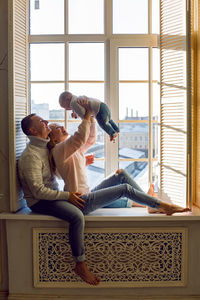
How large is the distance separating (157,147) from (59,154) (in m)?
A: 0.95

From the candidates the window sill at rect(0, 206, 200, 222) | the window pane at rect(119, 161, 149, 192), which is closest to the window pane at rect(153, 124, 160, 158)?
the window pane at rect(119, 161, 149, 192)

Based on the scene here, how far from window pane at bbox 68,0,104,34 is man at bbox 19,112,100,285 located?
0.90 metres

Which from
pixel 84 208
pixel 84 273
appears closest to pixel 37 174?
pixel 84 208

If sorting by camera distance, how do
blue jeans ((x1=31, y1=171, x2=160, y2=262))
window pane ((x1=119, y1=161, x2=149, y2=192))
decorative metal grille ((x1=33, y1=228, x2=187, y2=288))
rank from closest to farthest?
blue jeans ((x1=31, y1=171, x2=160, y2=262)) < decorative metal grille ((x1=33, y1=228, x2=187, y2=288)) < window pane ((x1=119, y1=161, x2=149, y2=192))

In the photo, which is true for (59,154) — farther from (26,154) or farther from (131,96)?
(131,96)

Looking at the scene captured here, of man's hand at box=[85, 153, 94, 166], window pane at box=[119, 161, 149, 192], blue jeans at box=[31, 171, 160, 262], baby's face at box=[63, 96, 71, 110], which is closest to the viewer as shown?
blue jeans at box=[31, 171, 160, 262]

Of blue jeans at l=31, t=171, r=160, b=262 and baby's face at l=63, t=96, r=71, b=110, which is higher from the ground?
baby's face at l=63, t=96, r=71, b=110

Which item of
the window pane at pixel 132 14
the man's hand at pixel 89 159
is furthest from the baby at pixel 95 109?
the window pane at pixel 132 14

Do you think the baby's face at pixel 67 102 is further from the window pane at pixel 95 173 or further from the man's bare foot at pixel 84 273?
the man's bare foot at pixel 84 273

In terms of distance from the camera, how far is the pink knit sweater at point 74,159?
2.71 meters

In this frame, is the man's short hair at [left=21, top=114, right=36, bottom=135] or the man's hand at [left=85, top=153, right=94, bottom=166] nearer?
the man's short hair at [left=21, top=114, right=36, bottom=135]

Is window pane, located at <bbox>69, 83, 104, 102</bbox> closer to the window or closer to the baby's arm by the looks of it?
the window

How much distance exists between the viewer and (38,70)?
3209 millimetres

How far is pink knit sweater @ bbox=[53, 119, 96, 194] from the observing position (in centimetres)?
271
